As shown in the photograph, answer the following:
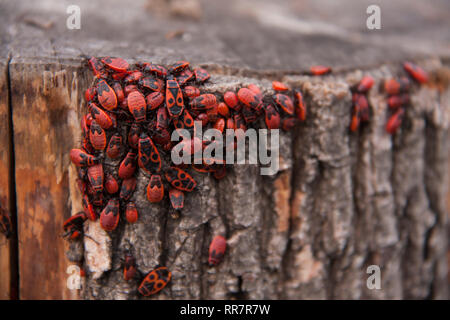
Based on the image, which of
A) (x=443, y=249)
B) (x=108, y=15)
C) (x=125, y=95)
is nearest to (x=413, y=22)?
(x=443, y=249)

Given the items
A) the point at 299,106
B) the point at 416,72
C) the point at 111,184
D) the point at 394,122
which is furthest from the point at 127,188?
the point at 416,72

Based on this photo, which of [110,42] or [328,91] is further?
[110,42]

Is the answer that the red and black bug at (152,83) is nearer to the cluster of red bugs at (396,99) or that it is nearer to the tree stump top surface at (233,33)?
the tree stump top surface at (233,33)

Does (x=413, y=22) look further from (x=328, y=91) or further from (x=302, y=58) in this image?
(x=328, y=91)

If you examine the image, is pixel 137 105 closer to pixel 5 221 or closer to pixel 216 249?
pixel 216 249

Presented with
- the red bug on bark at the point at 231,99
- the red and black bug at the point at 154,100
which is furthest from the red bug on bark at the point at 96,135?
the red bug on bark at the point at 231,99

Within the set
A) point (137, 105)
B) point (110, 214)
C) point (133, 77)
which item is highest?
point (133, 77)
